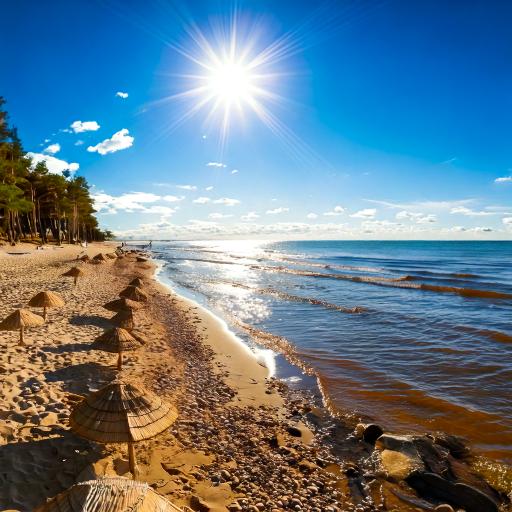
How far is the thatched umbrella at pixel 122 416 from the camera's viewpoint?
17.6ft

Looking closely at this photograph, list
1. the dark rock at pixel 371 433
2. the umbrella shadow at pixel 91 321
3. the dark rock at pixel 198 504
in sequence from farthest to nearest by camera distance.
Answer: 1. the umbrella shadow at pixel 91 321
2. the dark rock at pixel 371 433
3. the dark rock at pixel 198 504

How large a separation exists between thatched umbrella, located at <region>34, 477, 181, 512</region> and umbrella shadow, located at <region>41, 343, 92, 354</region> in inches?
344

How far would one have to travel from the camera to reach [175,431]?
7680 millimetres

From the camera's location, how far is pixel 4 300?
17125 millimetres

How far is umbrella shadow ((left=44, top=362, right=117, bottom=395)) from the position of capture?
8.87 meters

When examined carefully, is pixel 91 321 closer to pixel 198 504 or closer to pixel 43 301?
pixel 43 301

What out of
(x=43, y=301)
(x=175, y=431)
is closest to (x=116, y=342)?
(x=175, y=431)

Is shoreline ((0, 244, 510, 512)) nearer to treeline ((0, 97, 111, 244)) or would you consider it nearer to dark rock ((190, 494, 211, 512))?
dark rock ((190, 494, 211, 512))

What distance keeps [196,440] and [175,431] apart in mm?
569

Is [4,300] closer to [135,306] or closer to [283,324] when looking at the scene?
[135,306]

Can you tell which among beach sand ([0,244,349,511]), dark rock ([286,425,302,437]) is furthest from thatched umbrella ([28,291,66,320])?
dark rock ([286,425,302,437])

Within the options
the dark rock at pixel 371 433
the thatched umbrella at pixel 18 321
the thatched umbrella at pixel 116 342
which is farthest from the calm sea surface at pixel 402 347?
the thatched umbrella at pixel 18 321

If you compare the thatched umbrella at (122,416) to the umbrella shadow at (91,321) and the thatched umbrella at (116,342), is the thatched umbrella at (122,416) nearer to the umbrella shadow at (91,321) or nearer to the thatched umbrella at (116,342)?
the thatched umbrella at (116,342)

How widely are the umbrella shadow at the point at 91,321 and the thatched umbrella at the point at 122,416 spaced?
30.3 feet
